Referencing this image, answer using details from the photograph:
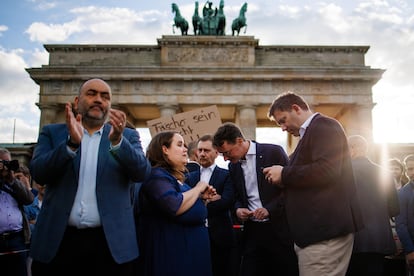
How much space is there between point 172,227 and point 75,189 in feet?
2.61

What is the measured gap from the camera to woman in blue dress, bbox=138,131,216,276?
125 inches

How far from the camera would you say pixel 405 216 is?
5.30m

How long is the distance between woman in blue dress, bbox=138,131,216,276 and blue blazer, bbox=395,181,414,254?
296 cm

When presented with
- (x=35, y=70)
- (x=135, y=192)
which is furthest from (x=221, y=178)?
(x=35, y=70)

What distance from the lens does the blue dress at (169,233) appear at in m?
3.17

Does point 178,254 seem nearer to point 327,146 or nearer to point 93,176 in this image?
point 93,176

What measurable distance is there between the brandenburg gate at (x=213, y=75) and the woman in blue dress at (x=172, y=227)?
2391cm

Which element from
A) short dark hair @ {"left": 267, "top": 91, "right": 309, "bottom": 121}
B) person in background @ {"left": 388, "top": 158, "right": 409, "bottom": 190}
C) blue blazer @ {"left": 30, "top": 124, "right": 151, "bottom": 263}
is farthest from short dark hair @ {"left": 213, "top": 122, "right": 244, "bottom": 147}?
person in background @ {"left": 388, "top": 158, "right": 409, "bottom": 190}

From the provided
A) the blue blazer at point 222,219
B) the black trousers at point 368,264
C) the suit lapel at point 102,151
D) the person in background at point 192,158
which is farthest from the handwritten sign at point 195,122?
the suit lapel at point 102,151

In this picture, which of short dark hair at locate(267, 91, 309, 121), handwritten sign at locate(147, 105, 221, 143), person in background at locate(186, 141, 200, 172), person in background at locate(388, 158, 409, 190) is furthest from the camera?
handwritten sign at locate(147, 105, 221, 143)

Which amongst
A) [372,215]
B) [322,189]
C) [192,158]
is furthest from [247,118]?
[322,189]

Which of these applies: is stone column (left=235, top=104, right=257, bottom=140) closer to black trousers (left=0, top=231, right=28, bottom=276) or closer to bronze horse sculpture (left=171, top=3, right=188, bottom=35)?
bronze horse sculpture (left=171, top=3, right=188, bottom=35)

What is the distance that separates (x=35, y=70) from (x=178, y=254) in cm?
2740

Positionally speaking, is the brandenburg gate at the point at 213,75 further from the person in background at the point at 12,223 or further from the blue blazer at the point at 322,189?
the blue blazer at the point at 322,189
